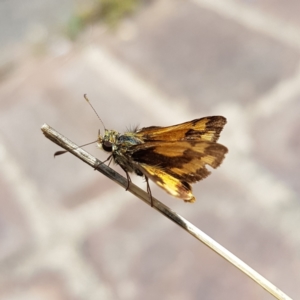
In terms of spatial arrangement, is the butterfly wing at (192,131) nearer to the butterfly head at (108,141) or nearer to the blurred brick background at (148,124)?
the butterfly head at (108,141)

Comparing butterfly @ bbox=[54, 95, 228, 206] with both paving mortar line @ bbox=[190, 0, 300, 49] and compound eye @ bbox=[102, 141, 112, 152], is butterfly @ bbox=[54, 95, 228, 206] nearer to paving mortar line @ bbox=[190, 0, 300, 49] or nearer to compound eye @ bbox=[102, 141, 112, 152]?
compound eye @ bbox=[102, 141, 112, 152]

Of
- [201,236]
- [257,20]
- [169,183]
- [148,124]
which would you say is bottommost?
[201,236]

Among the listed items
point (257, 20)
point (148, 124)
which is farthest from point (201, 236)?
point (257, 20)

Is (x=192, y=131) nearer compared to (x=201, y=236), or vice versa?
(x=201, y=236)

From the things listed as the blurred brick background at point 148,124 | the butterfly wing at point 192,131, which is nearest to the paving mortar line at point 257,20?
the blurred brick background at point 148,124

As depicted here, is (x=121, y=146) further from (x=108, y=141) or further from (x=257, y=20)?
(x=257, y=20)

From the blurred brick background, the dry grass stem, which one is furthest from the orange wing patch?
the blurred brick background

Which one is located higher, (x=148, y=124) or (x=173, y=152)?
(x=148, y=124)

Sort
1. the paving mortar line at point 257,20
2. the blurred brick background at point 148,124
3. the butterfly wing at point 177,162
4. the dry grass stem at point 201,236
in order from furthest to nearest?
the paving mortar line at point 257,20 → the blurred brick background at point 148,124 → the butterfly wing at point 177,162 → the dry grass stem at point 201,236
